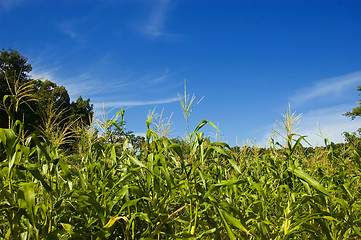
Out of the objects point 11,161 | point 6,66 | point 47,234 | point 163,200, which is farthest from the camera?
point 6,66

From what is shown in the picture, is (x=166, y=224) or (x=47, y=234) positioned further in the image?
(x=166, y=224)

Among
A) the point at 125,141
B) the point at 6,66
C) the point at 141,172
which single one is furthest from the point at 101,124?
the point at 6,66

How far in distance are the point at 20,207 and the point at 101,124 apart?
1158mm

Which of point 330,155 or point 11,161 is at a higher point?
point 330,155

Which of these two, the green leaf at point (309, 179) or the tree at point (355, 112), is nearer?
the green leaf at point (309, 179)

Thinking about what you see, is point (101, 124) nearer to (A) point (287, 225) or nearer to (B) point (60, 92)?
(A) point (287, 225)

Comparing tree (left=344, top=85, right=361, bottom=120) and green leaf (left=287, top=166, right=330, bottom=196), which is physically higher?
tree (left=344, top=85, right=361, bottom=120)

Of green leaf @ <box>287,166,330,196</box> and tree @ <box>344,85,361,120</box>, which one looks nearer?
green leaf @ <box>287,166,330,196</box>

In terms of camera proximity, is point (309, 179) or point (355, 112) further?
point (355, 112)

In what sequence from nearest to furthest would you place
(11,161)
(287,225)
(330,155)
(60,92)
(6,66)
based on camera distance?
(11,161), (287,225), (330,155), (6,66), (60,92)

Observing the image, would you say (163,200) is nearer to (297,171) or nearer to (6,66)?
(297,171)

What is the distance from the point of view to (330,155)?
3377mm

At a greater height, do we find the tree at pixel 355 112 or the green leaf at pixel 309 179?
the tree at pixel 355 112

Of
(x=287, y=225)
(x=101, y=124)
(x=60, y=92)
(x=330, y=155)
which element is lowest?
(x=287, y=225)
